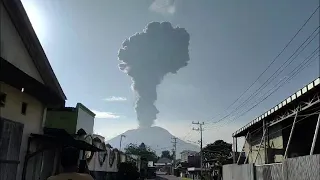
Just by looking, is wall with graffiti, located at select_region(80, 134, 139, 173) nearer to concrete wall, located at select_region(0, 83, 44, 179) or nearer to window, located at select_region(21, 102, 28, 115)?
concrete wall, located at select_region(0, 83, 44, 179)

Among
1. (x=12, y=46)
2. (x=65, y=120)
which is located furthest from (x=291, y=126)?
(x=12, y=46)

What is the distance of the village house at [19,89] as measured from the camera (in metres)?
10.1

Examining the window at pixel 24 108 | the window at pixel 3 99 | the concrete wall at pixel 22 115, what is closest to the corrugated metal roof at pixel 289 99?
the concrete wall at pixel 22 115

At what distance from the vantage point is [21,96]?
11.1m

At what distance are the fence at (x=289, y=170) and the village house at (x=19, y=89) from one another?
9281 millimetres

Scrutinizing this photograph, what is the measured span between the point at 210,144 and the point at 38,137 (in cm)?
9576

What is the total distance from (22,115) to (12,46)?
6.91 ft

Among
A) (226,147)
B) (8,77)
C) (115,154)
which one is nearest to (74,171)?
(8,77)

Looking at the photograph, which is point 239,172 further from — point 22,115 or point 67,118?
point 22,115

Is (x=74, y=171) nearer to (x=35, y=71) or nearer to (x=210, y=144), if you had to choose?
(x=35, y=71)

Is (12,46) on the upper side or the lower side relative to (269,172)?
upper

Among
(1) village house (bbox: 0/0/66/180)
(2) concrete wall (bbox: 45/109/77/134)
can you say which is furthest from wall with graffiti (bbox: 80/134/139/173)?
(1) village house (bbox: 0/0/66/180)

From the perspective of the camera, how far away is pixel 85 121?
26.5 metres

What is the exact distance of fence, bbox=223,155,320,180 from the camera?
13417mm
